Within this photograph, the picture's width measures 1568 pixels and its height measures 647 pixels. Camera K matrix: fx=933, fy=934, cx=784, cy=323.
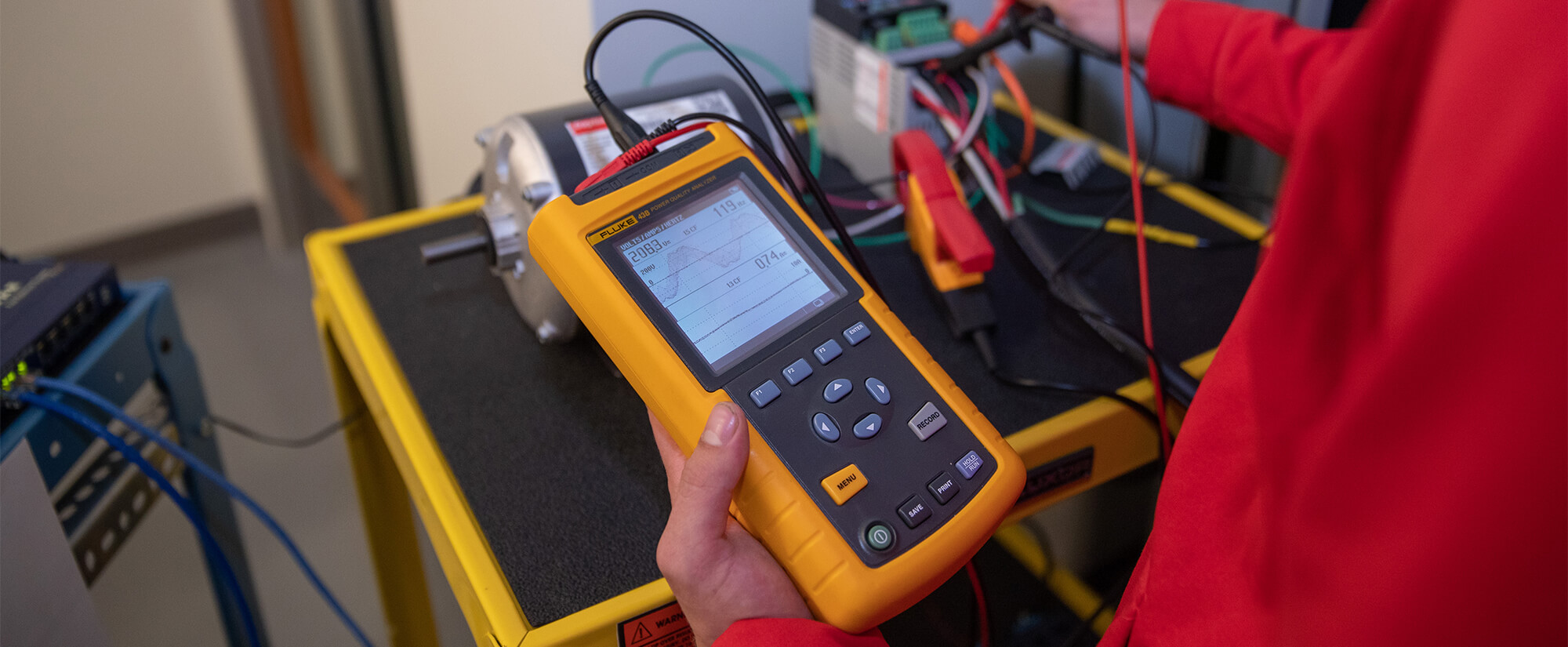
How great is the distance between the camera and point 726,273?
49 cm

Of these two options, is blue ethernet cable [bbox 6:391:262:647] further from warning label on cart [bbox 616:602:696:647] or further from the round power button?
the round power button

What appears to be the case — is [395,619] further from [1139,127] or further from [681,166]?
[1139,127]

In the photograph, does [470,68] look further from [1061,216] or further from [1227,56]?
[1227,56]

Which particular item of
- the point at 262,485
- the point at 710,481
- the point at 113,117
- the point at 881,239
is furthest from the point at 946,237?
the point at 113,117

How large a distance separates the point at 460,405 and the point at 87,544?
13.7 inches

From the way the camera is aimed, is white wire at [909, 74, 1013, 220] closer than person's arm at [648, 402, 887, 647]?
No

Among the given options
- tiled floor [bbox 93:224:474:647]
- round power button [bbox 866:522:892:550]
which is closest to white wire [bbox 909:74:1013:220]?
round power button [bbox 866:522:892:550]

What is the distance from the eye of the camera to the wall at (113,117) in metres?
1.79

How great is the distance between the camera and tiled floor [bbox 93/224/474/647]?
3.64 feet

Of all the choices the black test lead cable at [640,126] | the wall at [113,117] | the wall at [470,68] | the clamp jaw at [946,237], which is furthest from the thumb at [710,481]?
the wall at [113,117]

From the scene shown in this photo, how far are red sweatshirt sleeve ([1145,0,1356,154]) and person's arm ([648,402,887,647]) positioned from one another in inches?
21.6

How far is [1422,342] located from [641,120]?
19.7 inches

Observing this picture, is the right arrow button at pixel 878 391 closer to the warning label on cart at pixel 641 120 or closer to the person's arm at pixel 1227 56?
the warning label on cart at pixel 641 120

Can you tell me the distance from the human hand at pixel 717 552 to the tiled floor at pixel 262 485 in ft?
1.01
